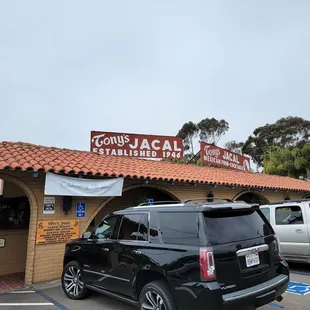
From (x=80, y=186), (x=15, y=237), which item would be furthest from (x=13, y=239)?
(x=80, y=186)

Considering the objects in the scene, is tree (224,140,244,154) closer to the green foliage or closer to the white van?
the green foliage

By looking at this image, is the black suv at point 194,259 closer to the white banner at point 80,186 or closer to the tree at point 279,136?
the white banner at point 80,186

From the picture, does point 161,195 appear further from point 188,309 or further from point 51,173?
point 188,309

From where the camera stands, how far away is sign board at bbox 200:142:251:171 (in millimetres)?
16422

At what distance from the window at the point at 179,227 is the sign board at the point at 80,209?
4.42 metres

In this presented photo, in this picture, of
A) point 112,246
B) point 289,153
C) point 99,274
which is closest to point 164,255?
point 112,246

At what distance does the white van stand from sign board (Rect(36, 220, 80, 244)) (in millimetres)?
5414

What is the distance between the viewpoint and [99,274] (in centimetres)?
517

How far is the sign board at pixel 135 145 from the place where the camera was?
1406cm

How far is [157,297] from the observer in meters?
4.02

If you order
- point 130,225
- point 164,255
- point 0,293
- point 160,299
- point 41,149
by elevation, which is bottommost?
point 0,293

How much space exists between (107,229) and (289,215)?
208 inches

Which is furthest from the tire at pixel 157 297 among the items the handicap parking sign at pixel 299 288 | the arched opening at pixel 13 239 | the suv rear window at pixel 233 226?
the arched opening at pixel 13 239

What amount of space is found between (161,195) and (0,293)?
6844mm
